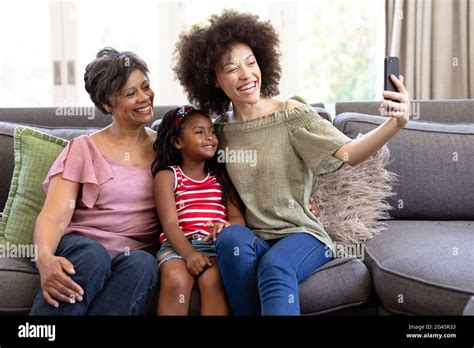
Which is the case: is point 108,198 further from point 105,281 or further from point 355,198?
point 355,198

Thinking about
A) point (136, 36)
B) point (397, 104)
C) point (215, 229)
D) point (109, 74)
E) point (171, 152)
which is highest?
point (136, 36)

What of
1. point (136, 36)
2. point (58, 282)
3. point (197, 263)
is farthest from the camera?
point (136, 36)

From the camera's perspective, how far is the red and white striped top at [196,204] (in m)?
2.00

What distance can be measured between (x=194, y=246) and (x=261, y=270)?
0.27 m

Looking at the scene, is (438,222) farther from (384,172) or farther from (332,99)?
(332,99)

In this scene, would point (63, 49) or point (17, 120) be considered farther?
point (63, 49)

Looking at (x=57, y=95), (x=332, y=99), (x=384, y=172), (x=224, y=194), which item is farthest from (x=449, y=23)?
(x=57, y=95)

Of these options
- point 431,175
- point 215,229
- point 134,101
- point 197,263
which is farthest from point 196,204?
point 431,175

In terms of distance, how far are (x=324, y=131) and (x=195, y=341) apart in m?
0.74

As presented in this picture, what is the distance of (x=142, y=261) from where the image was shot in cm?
181

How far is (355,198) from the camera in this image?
2.19m

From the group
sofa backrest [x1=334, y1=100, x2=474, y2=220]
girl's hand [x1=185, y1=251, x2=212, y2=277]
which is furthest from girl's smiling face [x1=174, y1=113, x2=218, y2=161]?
sofa backrest [x1=334, y1=100, x2=474, y2=220]

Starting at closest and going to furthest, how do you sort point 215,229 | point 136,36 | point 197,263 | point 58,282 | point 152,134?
point 58,282 < point 197,263 < point 215,229 < point 152,134 < point 136,36

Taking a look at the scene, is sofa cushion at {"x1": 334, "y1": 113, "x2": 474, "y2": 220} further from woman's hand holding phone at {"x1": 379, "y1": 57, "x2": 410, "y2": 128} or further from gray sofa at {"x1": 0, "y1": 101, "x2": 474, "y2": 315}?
woman's hand holding phone at {"x1": 379, "y1": 57, "x2": 410, "y2": 128}
